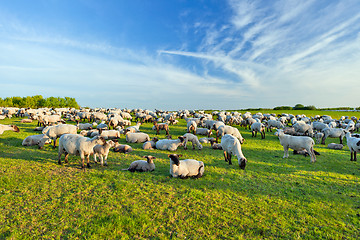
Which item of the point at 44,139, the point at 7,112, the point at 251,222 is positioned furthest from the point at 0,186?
the point at 7,112

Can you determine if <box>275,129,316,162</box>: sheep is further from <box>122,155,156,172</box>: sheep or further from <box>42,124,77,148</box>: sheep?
<box>42,124,77,148</box>: sheep

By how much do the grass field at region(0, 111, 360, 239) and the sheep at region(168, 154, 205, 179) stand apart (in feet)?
1.23

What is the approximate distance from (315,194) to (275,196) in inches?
77.8

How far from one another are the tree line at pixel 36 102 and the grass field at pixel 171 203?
120 m

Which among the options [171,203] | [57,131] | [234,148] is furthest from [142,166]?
[57,131]

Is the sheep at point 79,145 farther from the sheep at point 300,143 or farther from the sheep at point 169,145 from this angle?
the sheep at point 300,143

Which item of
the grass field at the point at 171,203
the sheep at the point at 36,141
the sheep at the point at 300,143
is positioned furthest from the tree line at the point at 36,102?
the sheep at the point at 300,143

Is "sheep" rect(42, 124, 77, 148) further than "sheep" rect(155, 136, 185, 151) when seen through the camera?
No

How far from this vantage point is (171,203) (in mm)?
6113

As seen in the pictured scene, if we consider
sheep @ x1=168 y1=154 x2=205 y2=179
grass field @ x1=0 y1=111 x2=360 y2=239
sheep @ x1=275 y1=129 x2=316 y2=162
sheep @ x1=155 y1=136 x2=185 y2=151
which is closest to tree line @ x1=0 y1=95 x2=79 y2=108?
sheep @ x1=155 y1=136 x2=185 y2=151

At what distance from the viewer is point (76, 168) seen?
927 centimetres

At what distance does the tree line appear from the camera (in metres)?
99.6

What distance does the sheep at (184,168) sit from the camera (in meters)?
8.41

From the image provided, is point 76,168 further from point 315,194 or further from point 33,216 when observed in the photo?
point 315,194
